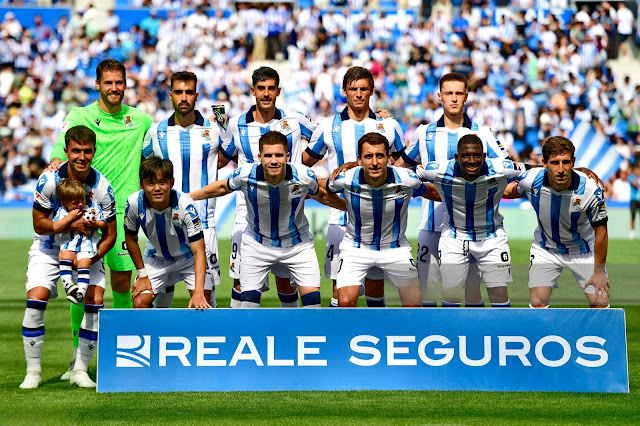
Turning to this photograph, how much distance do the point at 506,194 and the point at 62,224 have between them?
3169mm

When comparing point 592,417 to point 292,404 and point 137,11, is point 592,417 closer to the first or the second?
point 292,404

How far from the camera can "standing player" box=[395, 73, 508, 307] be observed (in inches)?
302

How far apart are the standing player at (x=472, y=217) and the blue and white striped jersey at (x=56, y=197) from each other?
7.26 ft

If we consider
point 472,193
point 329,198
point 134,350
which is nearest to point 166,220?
point 134,350

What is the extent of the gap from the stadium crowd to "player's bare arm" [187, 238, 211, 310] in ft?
49.1

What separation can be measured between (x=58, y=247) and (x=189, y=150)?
4.70 feet

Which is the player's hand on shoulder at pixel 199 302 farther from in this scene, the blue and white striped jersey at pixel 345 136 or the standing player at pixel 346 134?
the blue and white striped jersey at pixel 345 136

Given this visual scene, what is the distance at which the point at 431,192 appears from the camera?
24.2ft

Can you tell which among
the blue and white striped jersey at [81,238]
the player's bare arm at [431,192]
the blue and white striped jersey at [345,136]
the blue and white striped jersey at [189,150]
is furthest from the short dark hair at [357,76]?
the blue and white striped jersey at [81,238]

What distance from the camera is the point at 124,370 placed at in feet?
21.0

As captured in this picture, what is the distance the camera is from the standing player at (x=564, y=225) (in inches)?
275

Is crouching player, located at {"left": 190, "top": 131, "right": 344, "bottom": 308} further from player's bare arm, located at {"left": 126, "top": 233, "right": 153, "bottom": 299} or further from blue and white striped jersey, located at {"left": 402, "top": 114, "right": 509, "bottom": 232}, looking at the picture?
blue and white striped jersey, located at {"left": 402, "top": 114, "right": 509, "bottom": 232}

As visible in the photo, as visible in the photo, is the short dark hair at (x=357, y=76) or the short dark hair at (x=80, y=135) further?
the short dark hair at (x=357, y=76)

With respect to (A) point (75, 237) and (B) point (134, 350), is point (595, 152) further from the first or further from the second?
(B) point (134, 350)
